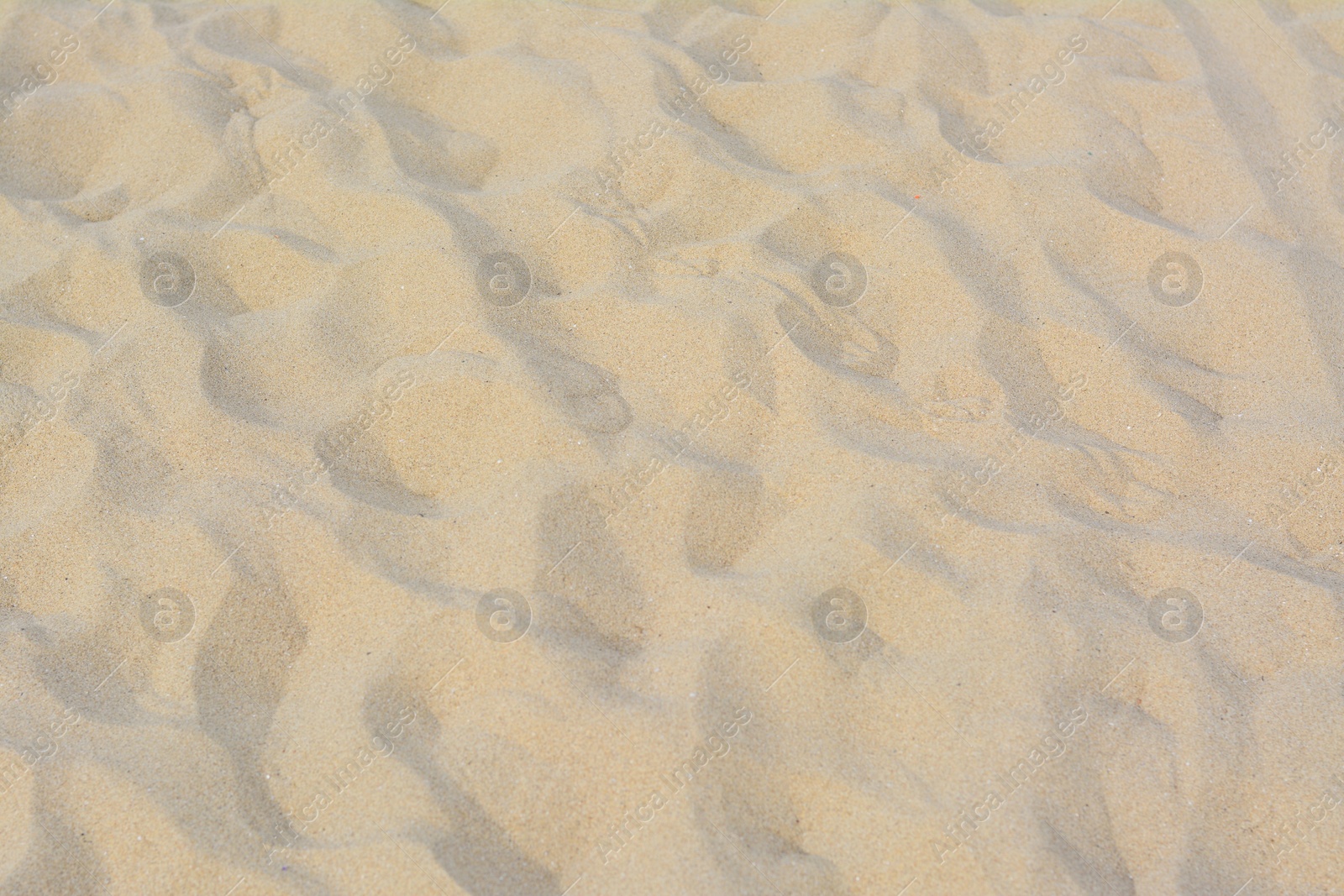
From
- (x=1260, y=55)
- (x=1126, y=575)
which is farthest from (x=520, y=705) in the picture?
(x=1260, y=55)

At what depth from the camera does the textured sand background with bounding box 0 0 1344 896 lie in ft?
5.81

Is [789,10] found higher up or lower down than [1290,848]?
higher up

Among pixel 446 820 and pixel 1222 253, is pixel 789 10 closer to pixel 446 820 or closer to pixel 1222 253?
pixel 1222 253

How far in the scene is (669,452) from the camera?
2186 millimetres

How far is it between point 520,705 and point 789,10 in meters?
2.38

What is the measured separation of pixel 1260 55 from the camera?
3.15 metres

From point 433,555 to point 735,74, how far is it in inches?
69.5

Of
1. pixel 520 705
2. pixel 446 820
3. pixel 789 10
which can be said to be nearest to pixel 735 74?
pixel 789 10

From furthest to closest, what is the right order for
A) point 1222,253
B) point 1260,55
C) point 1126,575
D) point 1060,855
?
point 1260,55, point 1222,253, point 1126,575, point 1060,855

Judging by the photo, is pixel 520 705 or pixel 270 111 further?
pixel 270 111

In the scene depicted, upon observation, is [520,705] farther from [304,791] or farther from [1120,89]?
[1120,89]

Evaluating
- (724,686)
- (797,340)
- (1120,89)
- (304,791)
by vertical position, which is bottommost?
(304,791)

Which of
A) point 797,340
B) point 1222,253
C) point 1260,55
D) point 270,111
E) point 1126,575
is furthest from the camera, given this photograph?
point 1260,55

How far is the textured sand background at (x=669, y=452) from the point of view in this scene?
1.77 m
